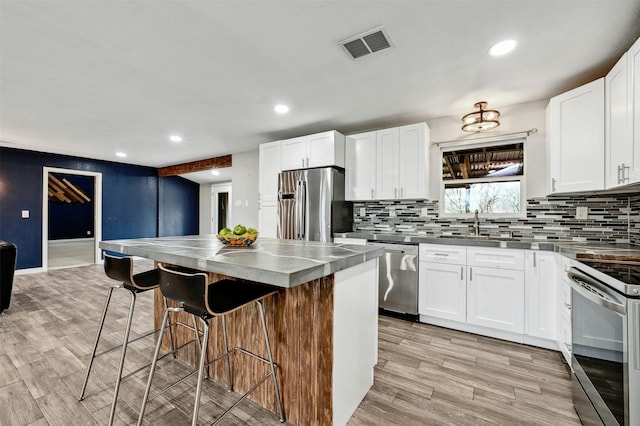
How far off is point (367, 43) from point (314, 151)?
1.83m

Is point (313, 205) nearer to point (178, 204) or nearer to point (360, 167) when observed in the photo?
point (360, 167)

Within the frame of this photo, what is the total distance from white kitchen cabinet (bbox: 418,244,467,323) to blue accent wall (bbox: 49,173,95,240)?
10477 millimetres

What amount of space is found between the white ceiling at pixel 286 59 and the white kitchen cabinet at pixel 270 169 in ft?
1.73

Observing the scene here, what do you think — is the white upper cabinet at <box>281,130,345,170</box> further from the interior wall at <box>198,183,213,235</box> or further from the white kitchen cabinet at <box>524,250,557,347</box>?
the interior wall at <box>198,183,213,235</box>

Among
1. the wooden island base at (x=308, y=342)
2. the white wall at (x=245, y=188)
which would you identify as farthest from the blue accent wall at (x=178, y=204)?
the wooden island base at (x=308, y=342)

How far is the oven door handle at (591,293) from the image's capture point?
1.17m

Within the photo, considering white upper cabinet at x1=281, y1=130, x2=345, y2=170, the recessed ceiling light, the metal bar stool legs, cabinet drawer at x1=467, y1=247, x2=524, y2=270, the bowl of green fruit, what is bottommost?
the metal bar stool legs

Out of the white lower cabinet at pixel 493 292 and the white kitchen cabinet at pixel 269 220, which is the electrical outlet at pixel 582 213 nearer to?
the white lower cabinet at pixel 493 292

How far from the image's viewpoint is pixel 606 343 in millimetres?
1299

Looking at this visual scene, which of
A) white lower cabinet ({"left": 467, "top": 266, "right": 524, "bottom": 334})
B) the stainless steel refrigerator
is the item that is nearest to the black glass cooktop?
white lower cabinet ({"left": 467, "top": 266, "right": 524, "bottom": 334})

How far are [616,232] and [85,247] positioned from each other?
1223 centimetres

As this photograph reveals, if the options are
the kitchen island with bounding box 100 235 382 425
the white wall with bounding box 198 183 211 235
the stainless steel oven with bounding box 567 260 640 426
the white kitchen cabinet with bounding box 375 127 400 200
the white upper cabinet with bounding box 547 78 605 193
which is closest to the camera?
the stainless steel oven with bounding box 567 260 640 426

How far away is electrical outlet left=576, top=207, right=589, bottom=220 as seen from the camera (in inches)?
106

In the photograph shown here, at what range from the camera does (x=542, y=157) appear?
9.59 feet
